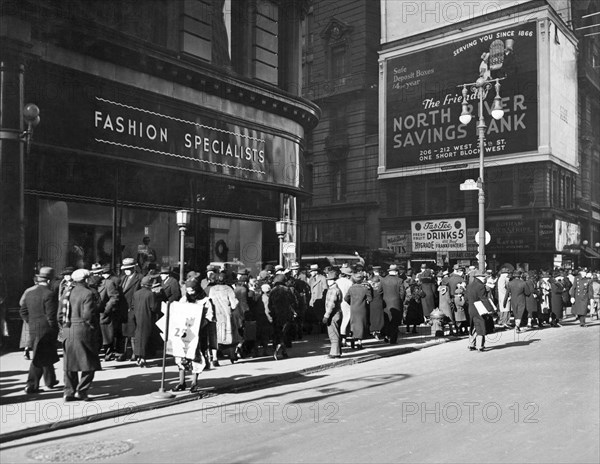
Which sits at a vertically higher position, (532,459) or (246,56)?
(246,56)

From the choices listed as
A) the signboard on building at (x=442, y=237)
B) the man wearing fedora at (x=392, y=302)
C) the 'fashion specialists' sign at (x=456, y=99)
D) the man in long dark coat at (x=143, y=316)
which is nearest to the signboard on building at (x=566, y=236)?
the 'fashion specialists' sign at (x=456, y=99)

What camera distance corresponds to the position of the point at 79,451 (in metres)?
6.15

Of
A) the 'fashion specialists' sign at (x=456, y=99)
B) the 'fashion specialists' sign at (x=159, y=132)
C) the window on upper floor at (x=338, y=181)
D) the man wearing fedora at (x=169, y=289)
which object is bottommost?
the man wearing fedora at (x=169, y=289)

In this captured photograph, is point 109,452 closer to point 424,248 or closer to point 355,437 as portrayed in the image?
point 355,437

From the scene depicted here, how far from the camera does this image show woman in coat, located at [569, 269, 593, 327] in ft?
64.8

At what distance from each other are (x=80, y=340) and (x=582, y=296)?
16907 mm

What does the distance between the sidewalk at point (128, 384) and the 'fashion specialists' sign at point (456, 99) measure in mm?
27074

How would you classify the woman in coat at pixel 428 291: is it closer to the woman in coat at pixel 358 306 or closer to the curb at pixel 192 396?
the curb at pixel 192 396

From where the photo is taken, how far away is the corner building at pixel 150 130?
13234 mm

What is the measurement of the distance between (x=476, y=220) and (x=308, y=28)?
16.4m

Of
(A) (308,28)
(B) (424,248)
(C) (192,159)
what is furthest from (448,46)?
(C) (192,159)

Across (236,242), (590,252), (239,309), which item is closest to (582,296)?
(236,242)

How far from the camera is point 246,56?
65.4 feet

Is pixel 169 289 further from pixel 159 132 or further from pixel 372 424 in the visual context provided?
pixel 159 132
